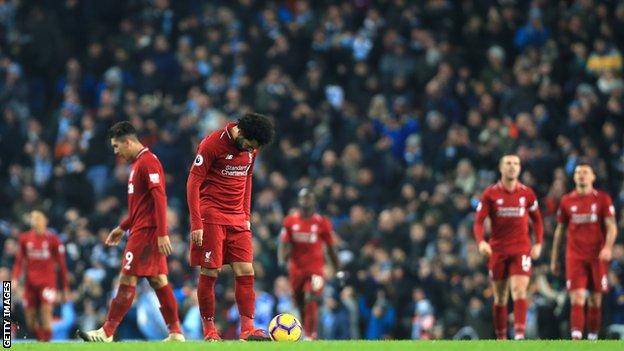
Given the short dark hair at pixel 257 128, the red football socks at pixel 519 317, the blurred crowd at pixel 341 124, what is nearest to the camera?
the short dark hair at pixel 257 128

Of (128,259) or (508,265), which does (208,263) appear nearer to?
(128,259)

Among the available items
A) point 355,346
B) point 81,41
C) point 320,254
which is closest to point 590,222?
point 320,254

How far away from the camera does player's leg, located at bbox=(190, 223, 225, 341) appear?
1301 cm

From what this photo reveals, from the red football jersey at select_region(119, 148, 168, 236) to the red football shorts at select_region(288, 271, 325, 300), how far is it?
5.80 metres

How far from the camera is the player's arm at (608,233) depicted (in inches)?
634

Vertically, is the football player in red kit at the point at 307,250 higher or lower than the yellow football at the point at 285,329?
higher

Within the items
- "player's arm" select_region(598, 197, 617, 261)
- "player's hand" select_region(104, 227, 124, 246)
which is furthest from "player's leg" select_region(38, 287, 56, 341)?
"player's arm" select_region(598, 197, 617, 261)

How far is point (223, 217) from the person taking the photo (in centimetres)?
1313

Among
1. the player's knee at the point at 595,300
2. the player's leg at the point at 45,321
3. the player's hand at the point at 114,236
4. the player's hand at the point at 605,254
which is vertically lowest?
the player's leg at the point at 45,321

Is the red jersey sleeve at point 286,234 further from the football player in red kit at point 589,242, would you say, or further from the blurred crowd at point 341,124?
the football player in red kit at point 589,242

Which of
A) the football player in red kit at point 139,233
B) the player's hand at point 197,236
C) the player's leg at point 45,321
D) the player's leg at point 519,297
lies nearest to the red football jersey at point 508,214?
the player's leg at point 519,297

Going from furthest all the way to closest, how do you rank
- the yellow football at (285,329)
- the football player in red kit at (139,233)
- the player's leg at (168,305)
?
the player's leg at (168,305) < the football player in red kit at (139,233) < the yellow football at (285,329)

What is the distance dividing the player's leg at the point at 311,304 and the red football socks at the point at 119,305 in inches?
226

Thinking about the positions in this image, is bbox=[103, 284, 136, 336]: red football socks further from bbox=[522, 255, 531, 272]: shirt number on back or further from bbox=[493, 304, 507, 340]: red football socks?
bbox=[522, 255, 531, 272]: shirt number on back
